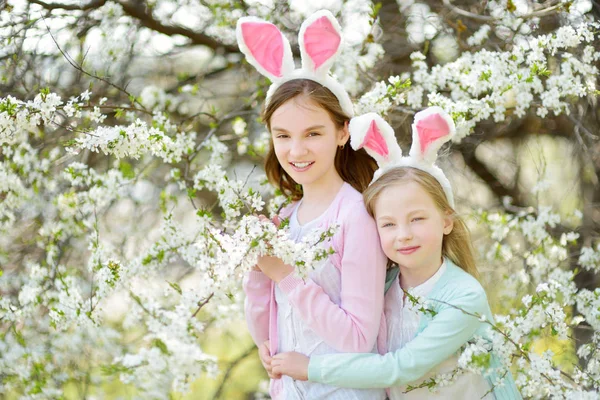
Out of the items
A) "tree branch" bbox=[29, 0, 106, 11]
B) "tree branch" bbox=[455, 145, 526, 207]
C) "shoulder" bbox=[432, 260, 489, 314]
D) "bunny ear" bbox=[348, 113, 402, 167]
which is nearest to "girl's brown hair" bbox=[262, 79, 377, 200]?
"bunny ear" bbox=[348, 113, 402, 167]

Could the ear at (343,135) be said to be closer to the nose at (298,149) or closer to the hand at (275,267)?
the nose at (298,149)

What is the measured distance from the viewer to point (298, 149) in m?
2.37

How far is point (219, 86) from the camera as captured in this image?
4484 mm

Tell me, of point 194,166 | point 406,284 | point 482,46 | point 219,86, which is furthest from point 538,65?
point 219,86

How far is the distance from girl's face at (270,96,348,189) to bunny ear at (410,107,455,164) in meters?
0.26

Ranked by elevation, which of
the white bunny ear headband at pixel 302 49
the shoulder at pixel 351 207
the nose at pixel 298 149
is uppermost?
the white bunny ear headband at pixel 302 49

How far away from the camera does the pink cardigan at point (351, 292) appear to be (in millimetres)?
2238

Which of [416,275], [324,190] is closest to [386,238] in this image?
[416,275]

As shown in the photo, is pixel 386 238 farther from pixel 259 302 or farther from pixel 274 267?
pixel 259 302

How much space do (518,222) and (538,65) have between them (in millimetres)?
1264

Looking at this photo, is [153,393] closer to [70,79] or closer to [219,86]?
[70,79]

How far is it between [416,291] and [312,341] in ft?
1.17

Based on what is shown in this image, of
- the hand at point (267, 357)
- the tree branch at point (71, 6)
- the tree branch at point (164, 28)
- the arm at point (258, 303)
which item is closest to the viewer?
the hand at point (267, 357)

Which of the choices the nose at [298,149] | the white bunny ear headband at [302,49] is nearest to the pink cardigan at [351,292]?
the nose at [298,149]
